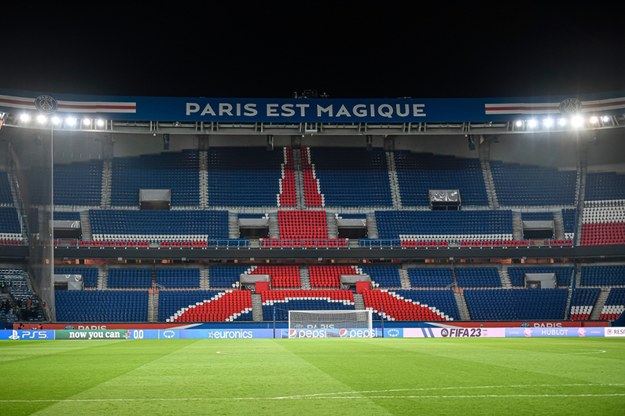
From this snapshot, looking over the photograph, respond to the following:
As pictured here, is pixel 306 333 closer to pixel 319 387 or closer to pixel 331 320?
pixel 331 320

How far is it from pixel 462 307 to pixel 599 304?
9750mm

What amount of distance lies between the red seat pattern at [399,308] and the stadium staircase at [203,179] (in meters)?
15.1

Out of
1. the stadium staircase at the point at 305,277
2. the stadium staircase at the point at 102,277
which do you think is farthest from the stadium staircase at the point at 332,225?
the stadium staircase at the point at 102,277

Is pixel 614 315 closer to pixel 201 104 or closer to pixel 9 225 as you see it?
pixel 201 104

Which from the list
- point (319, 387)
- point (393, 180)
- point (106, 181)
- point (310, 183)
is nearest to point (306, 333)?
point (310, 183)

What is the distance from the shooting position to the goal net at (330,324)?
42.9 m

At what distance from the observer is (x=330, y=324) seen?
43.9m

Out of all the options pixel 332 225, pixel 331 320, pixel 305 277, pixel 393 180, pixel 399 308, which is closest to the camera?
pixel 331 320

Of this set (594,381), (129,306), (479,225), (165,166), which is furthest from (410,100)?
(594,381)

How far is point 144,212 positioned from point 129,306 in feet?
29.2

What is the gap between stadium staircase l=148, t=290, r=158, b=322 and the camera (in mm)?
46972

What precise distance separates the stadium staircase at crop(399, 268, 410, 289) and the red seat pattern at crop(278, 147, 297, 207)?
10305 millimetres

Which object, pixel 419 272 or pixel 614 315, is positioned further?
pixel 419 272

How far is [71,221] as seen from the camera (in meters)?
51.7
